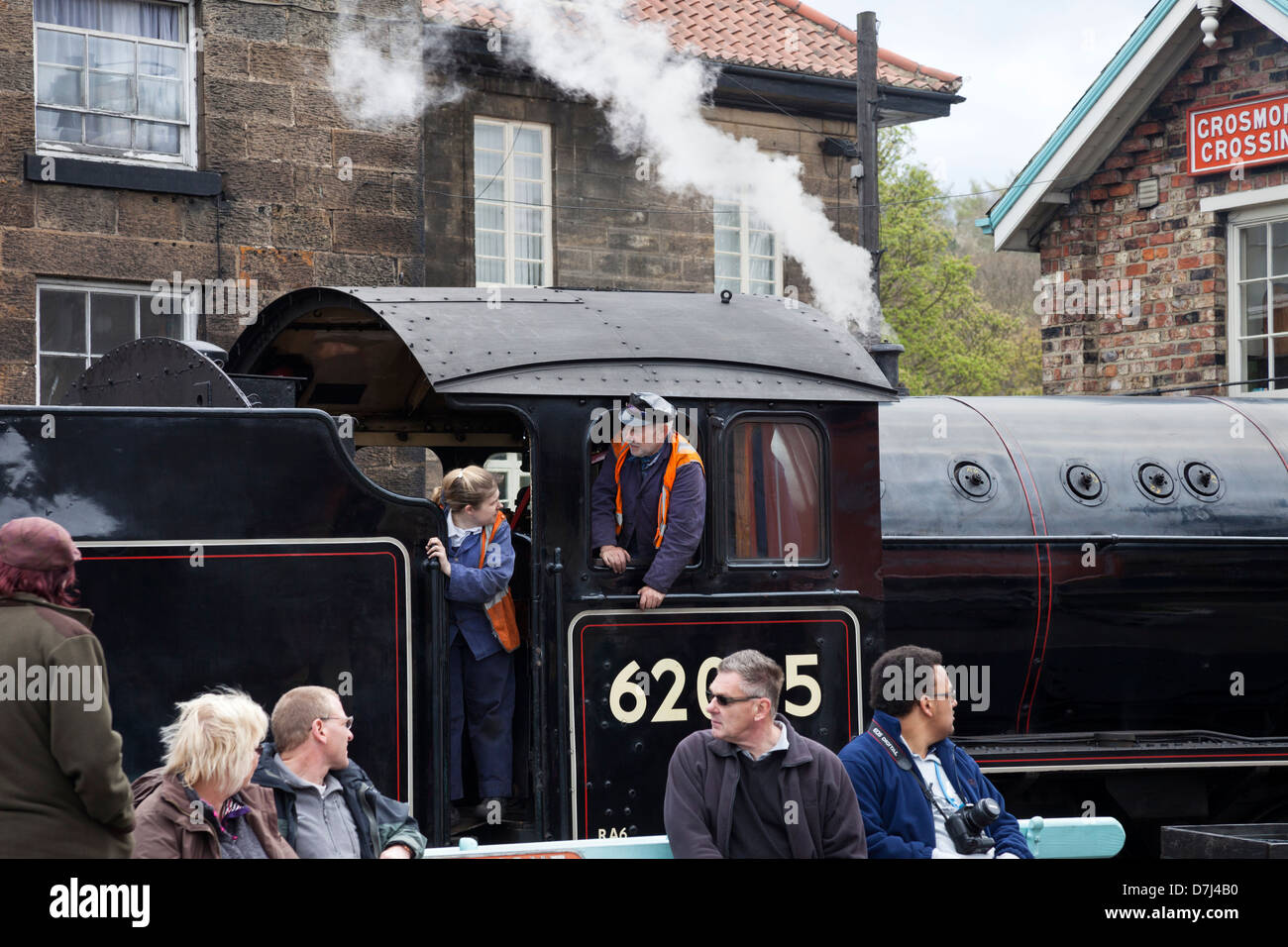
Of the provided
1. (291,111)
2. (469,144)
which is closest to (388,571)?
(291,111)

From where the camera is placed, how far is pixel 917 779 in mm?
5516

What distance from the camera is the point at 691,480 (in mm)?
6102

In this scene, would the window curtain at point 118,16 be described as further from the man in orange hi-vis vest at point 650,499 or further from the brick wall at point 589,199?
the man in orange hi-vis vest at point 650,499

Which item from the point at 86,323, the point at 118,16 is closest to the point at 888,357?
the point at 86,323

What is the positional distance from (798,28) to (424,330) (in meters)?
14.4

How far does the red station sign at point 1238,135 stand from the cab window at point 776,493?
830 cm

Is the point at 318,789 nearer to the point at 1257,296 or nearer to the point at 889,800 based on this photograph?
the point at 889,800

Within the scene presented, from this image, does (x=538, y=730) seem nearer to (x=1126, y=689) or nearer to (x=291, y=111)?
(x=1126, y=689)

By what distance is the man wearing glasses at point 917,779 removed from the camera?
5.40 m

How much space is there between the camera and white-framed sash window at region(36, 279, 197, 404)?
13.1 metres

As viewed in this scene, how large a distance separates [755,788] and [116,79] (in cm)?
1065

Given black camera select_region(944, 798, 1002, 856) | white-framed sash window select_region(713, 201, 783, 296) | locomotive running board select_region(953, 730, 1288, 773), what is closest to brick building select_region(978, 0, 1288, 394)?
white-framed sash window select_region(713, 201, 783, 296)

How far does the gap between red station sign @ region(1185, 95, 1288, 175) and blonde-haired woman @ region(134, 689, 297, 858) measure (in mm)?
11108

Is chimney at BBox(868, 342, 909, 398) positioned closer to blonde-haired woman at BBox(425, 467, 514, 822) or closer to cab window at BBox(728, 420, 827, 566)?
cab window at BBox(728, 420, 827, 566)
